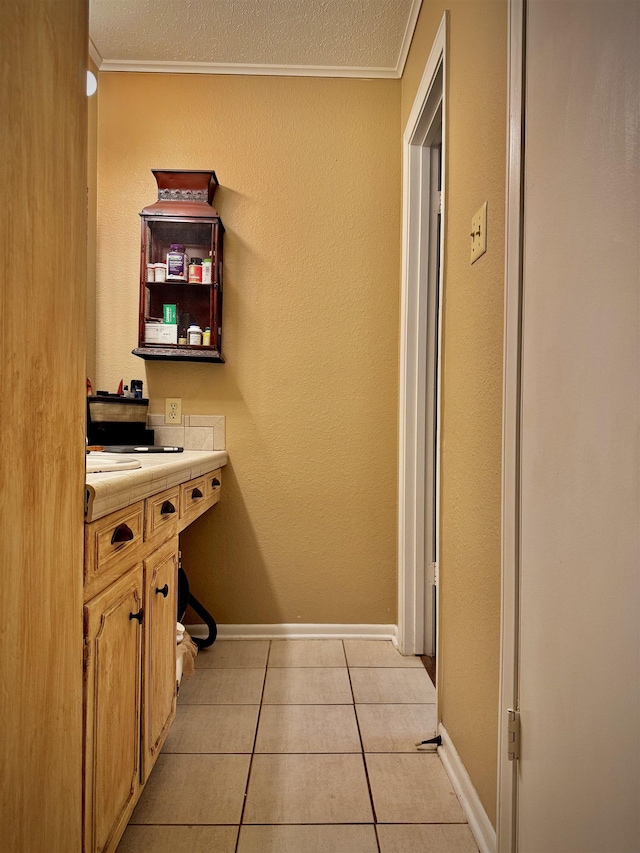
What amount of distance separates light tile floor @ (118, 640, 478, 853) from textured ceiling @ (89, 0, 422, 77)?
2.61m

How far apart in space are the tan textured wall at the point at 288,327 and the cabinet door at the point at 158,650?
1.03m

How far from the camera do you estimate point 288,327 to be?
268 cm

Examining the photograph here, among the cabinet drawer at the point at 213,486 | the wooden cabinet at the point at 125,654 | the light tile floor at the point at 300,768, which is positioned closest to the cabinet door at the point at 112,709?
the wooden cabinet at the point at 125,654

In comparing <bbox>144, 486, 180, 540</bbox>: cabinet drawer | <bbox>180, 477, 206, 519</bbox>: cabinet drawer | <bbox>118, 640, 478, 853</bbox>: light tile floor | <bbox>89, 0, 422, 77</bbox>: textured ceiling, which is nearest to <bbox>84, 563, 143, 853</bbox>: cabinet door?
<bbox>144, 486, 180, 540</bbox>: cabinet drawer

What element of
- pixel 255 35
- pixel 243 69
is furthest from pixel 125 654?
pixel 243 69

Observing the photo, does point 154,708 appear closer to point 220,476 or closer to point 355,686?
point 355,686

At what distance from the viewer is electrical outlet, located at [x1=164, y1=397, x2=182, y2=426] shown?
2.66 meters

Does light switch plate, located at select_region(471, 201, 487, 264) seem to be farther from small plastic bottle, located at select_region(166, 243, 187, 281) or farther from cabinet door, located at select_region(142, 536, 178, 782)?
small plastic bottle, located at select_region(166, 243, 187, 281)

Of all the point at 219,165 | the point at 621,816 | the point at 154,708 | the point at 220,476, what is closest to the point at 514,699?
the point at 621,816

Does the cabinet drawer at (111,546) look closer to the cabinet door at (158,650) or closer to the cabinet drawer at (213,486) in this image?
the cabinet door at (158,650)

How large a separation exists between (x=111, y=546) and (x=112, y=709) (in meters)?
0.33

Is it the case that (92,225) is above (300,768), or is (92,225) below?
above

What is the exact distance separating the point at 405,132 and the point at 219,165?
0.86 m

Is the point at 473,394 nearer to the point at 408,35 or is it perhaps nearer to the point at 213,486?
the point at 213,486
